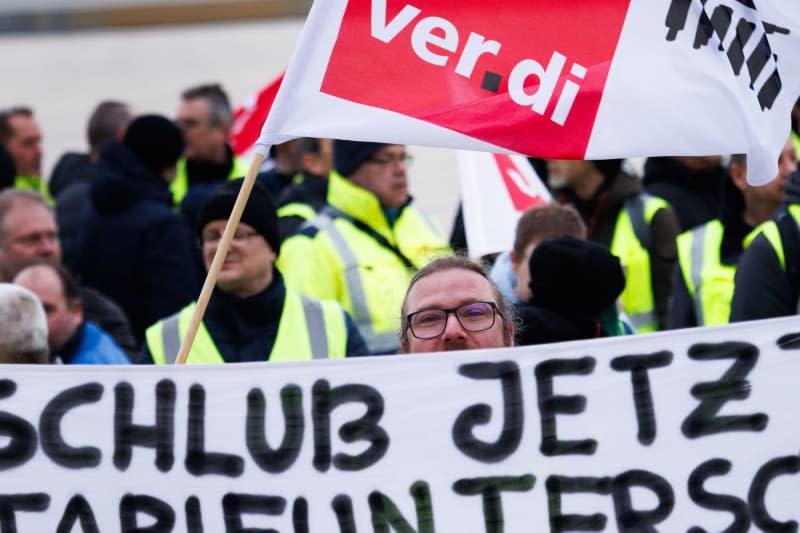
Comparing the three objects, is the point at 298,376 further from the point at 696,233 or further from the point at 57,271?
the point at 696,233

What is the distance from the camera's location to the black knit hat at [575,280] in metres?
4.87

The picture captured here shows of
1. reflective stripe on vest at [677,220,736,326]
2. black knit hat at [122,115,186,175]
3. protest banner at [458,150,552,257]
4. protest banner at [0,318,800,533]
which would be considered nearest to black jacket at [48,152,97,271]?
black knit hat at [122,115,186,175]

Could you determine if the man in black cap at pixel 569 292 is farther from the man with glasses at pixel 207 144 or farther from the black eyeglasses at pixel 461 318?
the man with glasses at pixel 207 144

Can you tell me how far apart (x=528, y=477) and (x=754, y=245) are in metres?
1.90

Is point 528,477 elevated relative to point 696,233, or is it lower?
lower

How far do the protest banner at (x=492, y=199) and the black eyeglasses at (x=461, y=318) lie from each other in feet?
7.47

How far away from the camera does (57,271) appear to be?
577 cm

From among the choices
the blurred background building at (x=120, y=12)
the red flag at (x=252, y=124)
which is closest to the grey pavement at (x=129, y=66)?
the blurred background building at (x=120, y=12)

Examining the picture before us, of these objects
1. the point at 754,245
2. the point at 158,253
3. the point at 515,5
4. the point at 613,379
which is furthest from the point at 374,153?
the point at 613,379

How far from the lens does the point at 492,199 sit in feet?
21.3

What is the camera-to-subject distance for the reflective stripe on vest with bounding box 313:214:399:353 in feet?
19.9

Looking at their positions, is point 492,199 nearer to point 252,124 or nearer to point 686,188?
point 686,188

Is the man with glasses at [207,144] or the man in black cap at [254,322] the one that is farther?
the man with glasses at [207,144]

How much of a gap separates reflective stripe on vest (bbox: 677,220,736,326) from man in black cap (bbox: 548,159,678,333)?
434 mm
